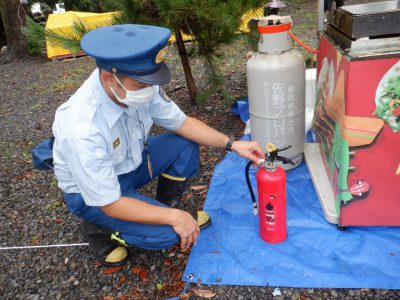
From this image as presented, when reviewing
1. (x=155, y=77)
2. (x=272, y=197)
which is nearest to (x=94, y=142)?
(x=155, y=77)

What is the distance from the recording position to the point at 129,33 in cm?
154

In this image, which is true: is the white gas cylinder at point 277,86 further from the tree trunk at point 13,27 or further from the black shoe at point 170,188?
the tree trunk at point 13,27

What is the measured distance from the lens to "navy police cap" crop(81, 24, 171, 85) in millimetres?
1418

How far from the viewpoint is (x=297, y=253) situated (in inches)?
76.2

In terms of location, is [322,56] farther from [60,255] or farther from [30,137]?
[30,137]

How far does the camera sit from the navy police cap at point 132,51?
142 cm

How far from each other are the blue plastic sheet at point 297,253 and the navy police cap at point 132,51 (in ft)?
3.29

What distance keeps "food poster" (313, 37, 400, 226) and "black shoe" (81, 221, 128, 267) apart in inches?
48.5

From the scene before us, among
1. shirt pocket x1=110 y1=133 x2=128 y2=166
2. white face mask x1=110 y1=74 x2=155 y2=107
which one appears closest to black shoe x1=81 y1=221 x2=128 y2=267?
shirt pocket x1=110 y1=133 x2=128 y2=166

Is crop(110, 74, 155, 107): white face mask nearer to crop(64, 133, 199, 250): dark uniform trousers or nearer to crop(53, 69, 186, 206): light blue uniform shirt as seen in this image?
crop(53, 69, 186, 206): light blue uniform shirt

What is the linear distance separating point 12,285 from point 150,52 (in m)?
1.48

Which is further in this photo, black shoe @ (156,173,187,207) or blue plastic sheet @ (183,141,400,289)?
black shoe @ (156,173,187,207)

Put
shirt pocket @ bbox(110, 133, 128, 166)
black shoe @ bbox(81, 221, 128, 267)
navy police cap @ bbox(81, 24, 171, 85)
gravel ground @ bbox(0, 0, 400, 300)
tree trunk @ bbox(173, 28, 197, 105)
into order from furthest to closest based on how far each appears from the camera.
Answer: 1. tree trunk @ bbox(173, 28, 197, 105)
2. black shoe @ bbox(81, 221, 128, 267)
3. gravel ground @ bbox(0, 0, 400, 300)
4. shirt pocket @ bbox(110, 133, 128, 166)
5. navy police cap @ bbox(81, 24, 171, 85)

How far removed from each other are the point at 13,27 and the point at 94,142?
7639 millimetres
